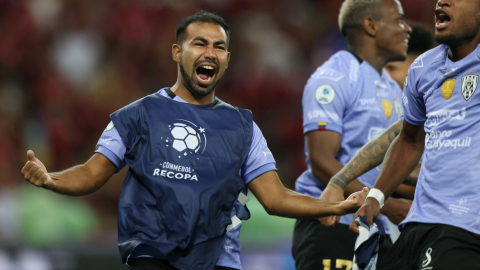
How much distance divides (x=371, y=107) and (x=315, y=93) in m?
0.40

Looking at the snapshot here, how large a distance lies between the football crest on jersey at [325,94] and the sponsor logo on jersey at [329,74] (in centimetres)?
8

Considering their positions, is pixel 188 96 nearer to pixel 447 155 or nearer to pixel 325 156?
pixel 325 156

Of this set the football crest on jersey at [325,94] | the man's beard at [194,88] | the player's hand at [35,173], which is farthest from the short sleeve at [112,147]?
the football crest on jersey at [325,94]

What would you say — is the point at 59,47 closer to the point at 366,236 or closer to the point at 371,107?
the point at 371,107

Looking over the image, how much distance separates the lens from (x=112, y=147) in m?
2.87

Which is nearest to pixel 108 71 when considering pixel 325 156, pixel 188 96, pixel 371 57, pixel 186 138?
pixel 371 57

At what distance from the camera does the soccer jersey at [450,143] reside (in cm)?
261

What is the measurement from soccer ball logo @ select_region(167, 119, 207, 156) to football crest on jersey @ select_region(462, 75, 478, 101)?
127cm

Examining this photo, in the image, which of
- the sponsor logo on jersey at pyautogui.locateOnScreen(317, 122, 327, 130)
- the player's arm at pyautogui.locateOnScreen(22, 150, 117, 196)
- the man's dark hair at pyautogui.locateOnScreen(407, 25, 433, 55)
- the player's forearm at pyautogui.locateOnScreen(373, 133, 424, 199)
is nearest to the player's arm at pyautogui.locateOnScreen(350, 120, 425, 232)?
the player's forearm at pyautogui.locateOnScreen(373, 133, 424, 199)

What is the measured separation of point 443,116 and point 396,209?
3.64ft

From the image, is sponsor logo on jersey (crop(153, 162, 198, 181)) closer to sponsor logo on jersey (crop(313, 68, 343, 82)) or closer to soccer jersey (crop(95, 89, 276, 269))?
soccer jersey (crop(95, 89, 276, 269))

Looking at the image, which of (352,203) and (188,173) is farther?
(188,173)

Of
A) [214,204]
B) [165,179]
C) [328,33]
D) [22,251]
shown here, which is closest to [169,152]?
[165,179]

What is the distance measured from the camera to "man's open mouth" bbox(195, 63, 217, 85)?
10.2ft
